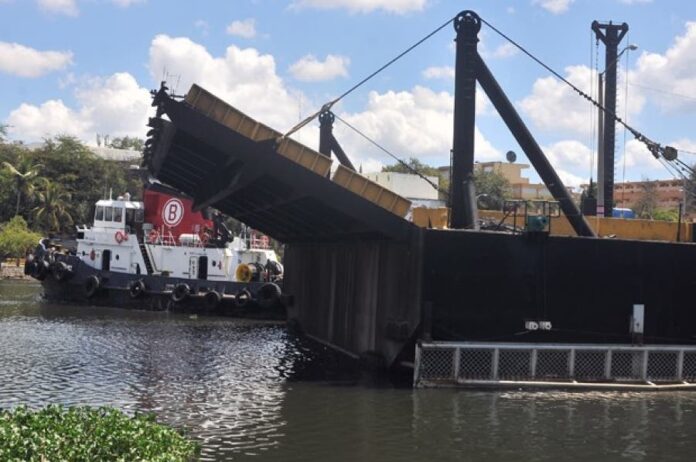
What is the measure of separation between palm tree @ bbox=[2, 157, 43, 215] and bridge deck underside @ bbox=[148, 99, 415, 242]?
56.8m

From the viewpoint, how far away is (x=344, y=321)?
23156 millimetres

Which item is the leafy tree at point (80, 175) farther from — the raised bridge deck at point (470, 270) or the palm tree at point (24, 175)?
the raised bridge deck at point (470, 270)

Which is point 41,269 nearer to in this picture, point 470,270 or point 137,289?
point 137,289

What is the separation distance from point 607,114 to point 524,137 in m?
10.8

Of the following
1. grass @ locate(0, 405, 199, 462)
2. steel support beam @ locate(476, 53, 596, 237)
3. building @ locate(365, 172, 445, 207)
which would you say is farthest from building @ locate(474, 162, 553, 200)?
grass @ locate(0, 405, 199, 462)

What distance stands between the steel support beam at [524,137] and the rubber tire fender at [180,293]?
2025 centimetres

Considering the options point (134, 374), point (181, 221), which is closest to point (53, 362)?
point (134, 374)

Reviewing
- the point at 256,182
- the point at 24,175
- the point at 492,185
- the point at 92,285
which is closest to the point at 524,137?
the point at 256,182

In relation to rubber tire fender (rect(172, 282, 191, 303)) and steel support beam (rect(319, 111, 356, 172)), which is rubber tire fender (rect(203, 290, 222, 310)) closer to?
rubber tire fender (rect(172, 282, 191, 303))

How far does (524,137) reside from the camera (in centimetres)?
1905

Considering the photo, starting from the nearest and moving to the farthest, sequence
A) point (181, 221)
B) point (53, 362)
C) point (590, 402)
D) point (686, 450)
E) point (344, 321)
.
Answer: point (686, 450) → point (590, 402) → point (53, 362) → point (344, 321) → point (181, 221)

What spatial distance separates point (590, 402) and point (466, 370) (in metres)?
2.79

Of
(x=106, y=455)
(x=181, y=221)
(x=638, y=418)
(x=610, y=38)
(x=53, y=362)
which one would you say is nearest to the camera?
(x=106, y=455)

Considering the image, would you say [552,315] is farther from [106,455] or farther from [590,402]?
[106,455]
